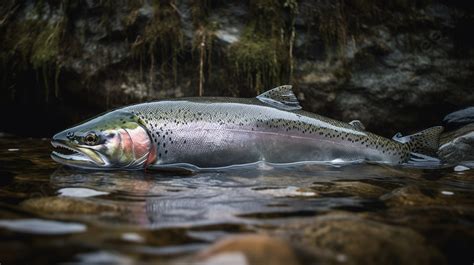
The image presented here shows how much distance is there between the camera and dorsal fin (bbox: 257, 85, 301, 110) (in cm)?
378

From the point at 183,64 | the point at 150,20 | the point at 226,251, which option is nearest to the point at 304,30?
the point at 183,64

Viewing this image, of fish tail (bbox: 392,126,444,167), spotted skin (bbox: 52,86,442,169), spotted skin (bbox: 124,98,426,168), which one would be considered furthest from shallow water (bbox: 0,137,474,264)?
fish tail (bbox: 392,126,444,167)

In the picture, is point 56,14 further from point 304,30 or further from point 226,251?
point 226,251

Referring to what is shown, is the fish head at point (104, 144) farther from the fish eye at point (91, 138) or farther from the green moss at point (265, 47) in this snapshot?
the green moss at point (265, 47)

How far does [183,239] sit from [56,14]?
4.91 meters

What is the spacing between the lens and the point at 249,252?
4.32ft

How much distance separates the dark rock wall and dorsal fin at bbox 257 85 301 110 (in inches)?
48.9

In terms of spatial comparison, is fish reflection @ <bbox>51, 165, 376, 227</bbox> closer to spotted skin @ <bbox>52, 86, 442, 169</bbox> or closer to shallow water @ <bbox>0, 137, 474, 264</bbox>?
shallow water @ <bbox>0, 137, 474, 264</bbox>

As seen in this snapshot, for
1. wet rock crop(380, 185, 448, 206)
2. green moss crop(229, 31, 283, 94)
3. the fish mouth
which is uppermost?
green moss crop(229, 31, 283, 94)

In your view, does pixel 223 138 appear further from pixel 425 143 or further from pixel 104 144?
pixel 425 143

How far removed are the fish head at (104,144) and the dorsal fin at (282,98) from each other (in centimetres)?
120

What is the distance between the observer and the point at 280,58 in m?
5.03

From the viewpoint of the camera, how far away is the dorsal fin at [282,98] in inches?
149

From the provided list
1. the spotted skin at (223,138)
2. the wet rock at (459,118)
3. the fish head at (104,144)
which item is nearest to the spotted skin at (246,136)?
the spotted skin at (223,138)
